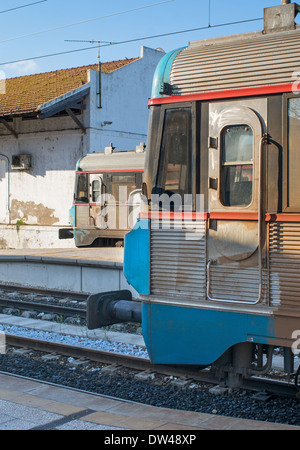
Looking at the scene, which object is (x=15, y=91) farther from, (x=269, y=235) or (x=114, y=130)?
(x=269, y=235)

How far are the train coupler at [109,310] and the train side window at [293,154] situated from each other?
211 cm

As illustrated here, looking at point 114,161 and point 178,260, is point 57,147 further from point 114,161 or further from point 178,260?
point 178,260

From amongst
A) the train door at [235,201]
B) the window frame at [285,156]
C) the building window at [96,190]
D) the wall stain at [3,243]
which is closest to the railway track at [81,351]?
the train door at [235,201]

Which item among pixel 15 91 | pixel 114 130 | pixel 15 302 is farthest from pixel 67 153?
pixel 15 302

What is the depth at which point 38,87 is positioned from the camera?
22.3 m

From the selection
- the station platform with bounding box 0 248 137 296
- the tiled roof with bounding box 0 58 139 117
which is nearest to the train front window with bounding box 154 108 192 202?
the station platform with bounding box 0 248 137 296

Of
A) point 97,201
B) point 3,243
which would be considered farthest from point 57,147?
point 97,201

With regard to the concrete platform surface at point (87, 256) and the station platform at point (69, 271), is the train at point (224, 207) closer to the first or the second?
the station platform at point (69, 271)

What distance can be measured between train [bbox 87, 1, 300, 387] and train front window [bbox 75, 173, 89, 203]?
12.0 m

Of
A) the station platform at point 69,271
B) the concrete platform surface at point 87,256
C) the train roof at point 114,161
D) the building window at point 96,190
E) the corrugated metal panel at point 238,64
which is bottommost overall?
the station platform at point 69,271

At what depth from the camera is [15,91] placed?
2323cm

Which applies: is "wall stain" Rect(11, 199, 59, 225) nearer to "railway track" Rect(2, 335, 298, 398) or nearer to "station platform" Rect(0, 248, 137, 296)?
"station platform" Rect(0, 248, 137, 296)

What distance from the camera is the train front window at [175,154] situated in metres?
4.90

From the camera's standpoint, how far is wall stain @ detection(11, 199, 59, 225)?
21219 mm
